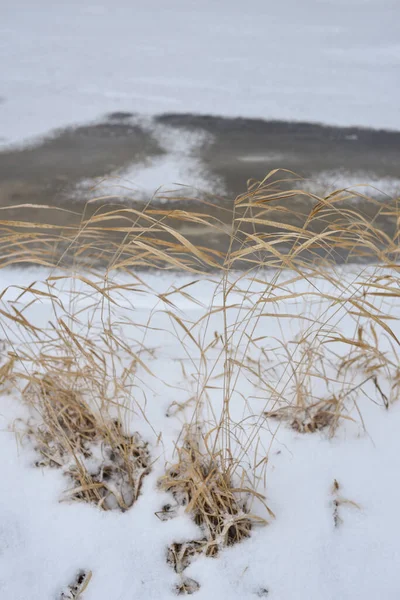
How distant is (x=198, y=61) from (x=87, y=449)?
2.64 m

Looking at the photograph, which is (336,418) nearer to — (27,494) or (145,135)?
(27,494)

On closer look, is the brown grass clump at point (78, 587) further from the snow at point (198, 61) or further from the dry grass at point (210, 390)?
the snow at point (198, 61)

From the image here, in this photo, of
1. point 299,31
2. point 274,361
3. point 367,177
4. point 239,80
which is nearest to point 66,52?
point 239,80

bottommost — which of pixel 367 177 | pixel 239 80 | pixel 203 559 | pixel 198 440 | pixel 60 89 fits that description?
pixel 203 559

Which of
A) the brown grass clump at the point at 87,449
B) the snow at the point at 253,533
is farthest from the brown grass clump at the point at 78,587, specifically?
the brown grass clump at the point at 87,449

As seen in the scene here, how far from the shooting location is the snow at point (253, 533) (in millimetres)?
833

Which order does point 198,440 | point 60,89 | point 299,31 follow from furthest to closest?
point 299,31 → point 60,89 → point 198,440

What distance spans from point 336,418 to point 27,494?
0.59m

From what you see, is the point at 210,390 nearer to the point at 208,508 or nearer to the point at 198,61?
the point at 208,508

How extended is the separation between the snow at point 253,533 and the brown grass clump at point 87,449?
0.02m

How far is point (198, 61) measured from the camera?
3051 millimetres

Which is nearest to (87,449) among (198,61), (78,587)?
(78,587)

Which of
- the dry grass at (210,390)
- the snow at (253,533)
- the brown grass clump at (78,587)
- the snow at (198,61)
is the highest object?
the snow at (198,61)

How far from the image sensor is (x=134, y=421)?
1057 mm
